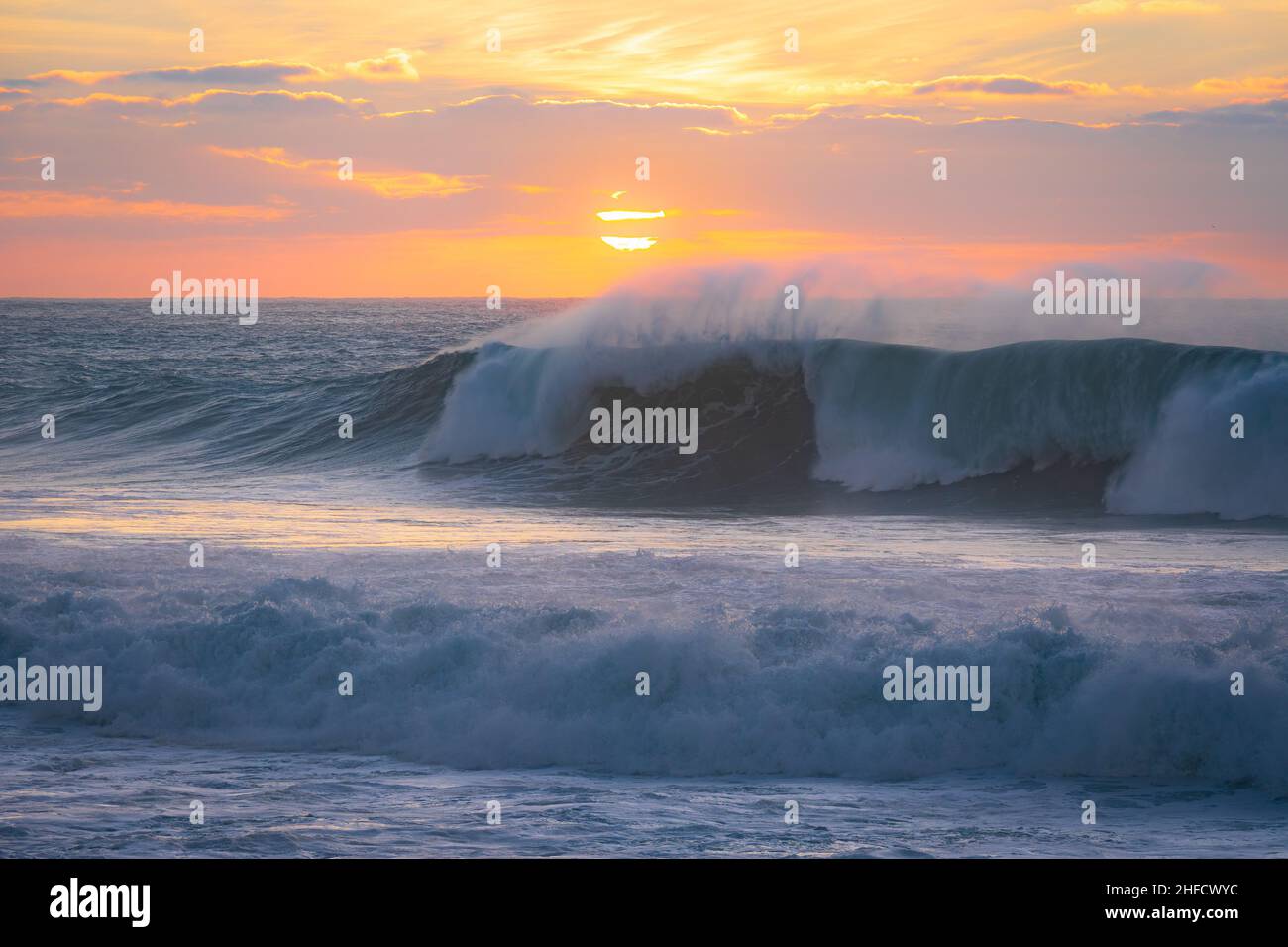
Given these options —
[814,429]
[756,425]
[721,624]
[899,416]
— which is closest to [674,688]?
[721,624]

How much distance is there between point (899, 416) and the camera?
65.8 ft

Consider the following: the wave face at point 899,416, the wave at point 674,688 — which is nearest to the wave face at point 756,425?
the wave face at point 899,416

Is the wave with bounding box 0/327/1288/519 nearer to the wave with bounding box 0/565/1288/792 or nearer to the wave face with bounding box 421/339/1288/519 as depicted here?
the wave face with bounding box 421/339/1288/519

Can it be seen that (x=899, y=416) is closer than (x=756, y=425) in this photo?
Yes

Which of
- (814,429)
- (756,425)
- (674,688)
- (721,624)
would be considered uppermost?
(756,425)

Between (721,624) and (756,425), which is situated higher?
(756,425)

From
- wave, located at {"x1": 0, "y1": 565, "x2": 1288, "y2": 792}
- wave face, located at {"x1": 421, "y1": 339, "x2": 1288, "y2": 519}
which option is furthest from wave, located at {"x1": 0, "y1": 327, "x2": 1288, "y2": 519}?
wave, located at {"x1": 0, "y1": 565, "x2": 1288, "y2": 792}

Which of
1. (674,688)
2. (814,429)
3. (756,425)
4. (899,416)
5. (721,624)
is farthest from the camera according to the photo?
(756,425)

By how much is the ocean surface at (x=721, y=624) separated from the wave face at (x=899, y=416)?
7 cm

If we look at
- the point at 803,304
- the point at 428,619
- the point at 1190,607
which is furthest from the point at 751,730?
the point at 803,304

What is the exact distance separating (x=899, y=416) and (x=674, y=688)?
498 inches

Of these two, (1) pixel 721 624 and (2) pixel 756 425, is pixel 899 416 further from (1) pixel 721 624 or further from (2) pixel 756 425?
(1) pixel 721 624

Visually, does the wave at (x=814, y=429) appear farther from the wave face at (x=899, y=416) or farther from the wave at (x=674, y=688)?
the wave at (x=674, y=688)
